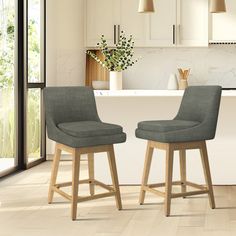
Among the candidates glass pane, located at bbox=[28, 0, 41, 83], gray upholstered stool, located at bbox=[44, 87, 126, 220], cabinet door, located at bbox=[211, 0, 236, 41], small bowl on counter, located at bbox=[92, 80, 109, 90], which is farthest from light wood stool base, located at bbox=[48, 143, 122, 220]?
cabinet door, located at bbox=[211, 0, 236, 41]

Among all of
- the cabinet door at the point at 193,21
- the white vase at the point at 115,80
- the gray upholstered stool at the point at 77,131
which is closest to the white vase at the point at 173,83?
the cabinet door at the point at 193,21

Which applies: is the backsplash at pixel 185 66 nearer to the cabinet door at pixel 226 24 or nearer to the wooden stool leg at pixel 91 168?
the cabinet door at pixel 226 24

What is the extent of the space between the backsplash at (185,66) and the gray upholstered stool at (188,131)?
117 inches

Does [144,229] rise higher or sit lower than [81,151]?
lower

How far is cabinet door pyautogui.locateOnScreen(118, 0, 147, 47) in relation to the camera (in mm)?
6934

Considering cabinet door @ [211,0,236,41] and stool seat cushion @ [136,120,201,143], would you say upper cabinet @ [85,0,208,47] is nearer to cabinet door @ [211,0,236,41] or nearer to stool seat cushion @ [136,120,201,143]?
cabinet door @ [211,0,236,41]

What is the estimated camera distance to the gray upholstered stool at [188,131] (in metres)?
3.80

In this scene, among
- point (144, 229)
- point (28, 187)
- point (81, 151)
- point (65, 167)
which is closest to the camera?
point (144, 229)

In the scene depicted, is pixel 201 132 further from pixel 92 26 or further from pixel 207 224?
pixel 92 26

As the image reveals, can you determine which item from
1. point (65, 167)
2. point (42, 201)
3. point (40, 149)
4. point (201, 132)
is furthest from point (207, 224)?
point (40, 149)

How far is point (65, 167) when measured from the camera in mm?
5969

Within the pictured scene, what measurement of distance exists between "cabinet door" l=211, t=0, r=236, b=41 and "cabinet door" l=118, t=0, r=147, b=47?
2.94 feet

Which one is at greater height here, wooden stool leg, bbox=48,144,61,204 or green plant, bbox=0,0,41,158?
green plant, bbox=0,0,41,158

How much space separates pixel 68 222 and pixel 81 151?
488mm
